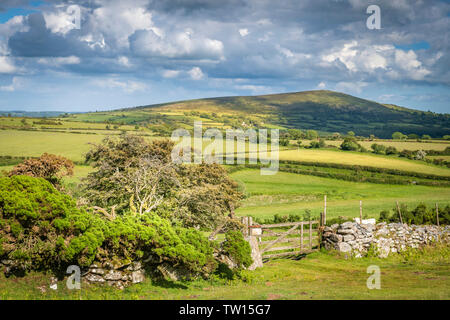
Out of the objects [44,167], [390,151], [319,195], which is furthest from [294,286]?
[390,151]

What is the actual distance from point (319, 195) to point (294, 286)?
1600 inches

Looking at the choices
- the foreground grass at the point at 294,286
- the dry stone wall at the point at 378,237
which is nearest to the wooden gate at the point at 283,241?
the dry stone wall at the point at 378,237

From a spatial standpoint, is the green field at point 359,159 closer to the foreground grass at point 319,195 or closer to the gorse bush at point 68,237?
the foreground grass at point 319,195

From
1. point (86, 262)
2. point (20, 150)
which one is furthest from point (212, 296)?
point (20, 150)

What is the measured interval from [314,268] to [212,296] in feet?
22.1

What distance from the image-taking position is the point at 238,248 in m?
15.5

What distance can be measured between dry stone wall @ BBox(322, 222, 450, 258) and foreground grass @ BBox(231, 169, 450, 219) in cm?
1546

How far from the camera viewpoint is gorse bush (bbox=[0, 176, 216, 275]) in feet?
41.8

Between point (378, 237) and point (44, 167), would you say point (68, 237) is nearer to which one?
point (44, 167)

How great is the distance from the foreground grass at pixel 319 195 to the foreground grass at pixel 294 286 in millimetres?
20097

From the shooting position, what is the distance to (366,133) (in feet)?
630

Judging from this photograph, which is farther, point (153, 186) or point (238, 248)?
point (153, 186)

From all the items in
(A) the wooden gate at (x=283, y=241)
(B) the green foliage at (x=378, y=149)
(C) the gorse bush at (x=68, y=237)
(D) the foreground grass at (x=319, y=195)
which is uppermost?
(B) the green foliage at (x=378, y=149)

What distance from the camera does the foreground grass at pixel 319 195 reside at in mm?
41688
